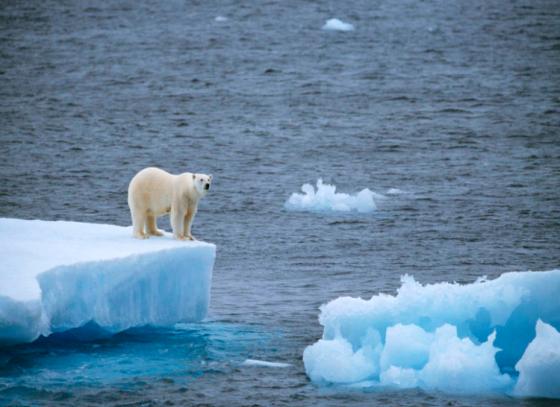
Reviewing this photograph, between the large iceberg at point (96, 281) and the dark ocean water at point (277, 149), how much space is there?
445 millimetres

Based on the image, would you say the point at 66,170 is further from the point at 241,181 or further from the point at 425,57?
the point at 425,57

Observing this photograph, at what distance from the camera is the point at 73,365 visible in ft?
45.5

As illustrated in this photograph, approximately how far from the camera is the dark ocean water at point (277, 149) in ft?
47.2

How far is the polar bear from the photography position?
599 inches

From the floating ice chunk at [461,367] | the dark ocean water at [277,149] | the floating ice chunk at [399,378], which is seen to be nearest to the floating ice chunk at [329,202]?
the dark ocean water at [277,149]

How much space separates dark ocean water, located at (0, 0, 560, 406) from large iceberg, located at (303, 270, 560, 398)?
0.25 m

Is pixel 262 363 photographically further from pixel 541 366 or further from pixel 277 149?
pixel 277 149

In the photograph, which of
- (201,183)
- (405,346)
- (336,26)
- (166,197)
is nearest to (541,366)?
(405,346)

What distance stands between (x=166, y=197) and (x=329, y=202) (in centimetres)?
1030

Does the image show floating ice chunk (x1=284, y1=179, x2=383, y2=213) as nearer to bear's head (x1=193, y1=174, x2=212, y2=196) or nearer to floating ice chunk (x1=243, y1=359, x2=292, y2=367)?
bear's head (x1=193, y1=174, x2=212, y2=196)

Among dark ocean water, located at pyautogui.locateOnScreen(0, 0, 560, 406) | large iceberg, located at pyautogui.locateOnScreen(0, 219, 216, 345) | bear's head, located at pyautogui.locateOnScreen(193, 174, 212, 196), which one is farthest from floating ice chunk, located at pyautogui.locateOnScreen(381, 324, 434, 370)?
bear's head, located at pyautogui.locateOnScreen(193, 174, 212, 196)

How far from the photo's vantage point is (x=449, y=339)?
43.7ft

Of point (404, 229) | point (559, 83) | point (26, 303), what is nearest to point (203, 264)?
point (26, 303)

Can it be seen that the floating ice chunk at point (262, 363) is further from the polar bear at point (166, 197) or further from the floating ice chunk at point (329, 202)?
the floating ice chunk at point (329, 202)
